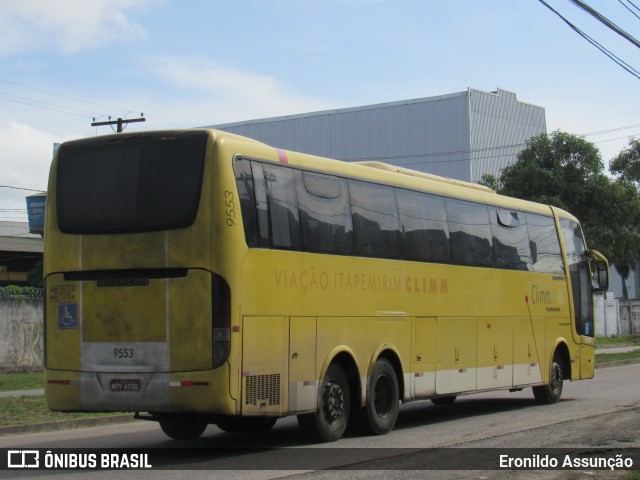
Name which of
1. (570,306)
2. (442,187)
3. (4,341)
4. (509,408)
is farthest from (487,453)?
(4,341)

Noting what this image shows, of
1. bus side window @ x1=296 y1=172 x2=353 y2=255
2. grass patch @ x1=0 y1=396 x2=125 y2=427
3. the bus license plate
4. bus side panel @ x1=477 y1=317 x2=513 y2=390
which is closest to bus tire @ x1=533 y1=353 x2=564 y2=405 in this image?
bus side panel @ x1=477 y1=317 x2=513 y2=390

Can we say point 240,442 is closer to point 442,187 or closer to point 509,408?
point 442,187

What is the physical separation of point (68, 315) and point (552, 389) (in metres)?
10.1

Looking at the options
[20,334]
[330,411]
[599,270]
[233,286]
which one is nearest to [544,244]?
[599,270]

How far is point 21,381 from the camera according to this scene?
79.9 ft

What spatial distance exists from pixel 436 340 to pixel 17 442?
612 cm

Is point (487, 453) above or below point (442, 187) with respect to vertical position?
below

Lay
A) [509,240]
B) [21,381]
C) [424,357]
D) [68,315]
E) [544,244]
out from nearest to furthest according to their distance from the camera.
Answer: [68,315] < [424,357] < [509,240] < [544,244] < [21,381]

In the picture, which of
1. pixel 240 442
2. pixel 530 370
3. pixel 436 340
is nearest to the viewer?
pixel 240 442

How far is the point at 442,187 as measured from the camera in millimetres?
15797

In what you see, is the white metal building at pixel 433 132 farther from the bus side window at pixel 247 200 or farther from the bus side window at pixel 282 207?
the bus side window at pixel 247 200

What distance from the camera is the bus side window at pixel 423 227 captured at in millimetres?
14492

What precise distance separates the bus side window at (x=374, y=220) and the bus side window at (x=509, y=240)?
327cm

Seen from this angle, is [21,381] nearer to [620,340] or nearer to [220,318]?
[220,318]
